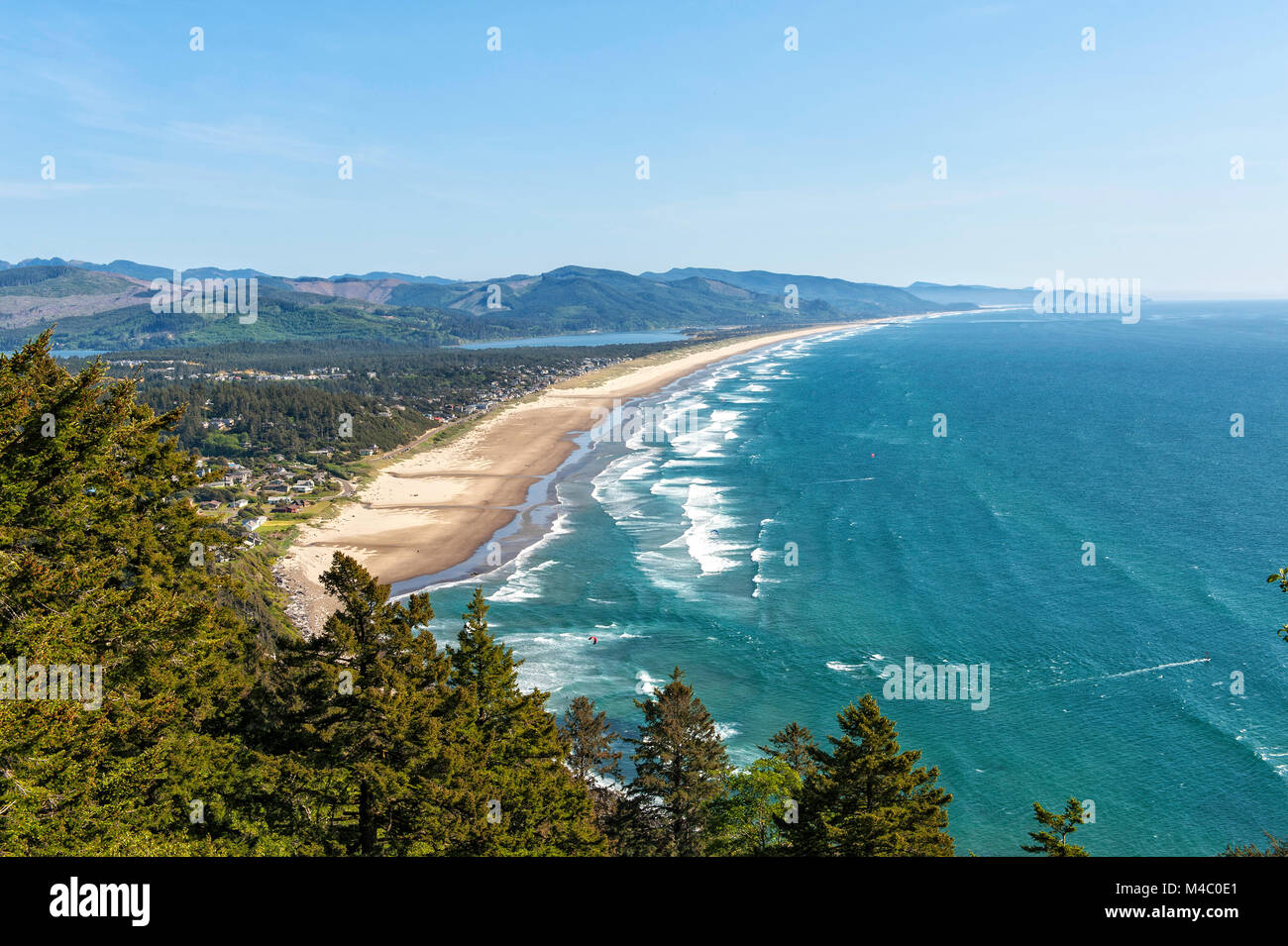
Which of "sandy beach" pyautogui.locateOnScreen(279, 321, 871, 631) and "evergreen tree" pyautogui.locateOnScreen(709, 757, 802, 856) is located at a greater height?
"sandy beach" pyautogui.locateOnScreen(279, 321, 871, 631)

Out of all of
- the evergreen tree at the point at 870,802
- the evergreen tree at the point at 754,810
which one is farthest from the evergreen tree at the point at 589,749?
the evergreen tree at the point at 870,802

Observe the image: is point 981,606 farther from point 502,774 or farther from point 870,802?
point 502,774

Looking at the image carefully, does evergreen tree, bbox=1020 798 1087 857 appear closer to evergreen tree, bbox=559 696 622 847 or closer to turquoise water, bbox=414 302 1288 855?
turquoise water, bbox=414 302 1288 855

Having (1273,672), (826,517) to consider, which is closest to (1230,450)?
(826,517)

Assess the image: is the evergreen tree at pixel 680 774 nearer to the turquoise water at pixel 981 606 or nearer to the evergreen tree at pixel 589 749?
the evergreen tree at pixel 589 749

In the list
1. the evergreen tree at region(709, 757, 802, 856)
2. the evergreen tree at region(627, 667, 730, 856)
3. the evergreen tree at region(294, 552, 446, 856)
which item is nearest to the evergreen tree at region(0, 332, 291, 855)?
the evergreen tree at region(294, 552, 446, 856)

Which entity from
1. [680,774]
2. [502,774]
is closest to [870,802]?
[680,774]

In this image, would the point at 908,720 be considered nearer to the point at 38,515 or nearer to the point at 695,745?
the point at 695,745
